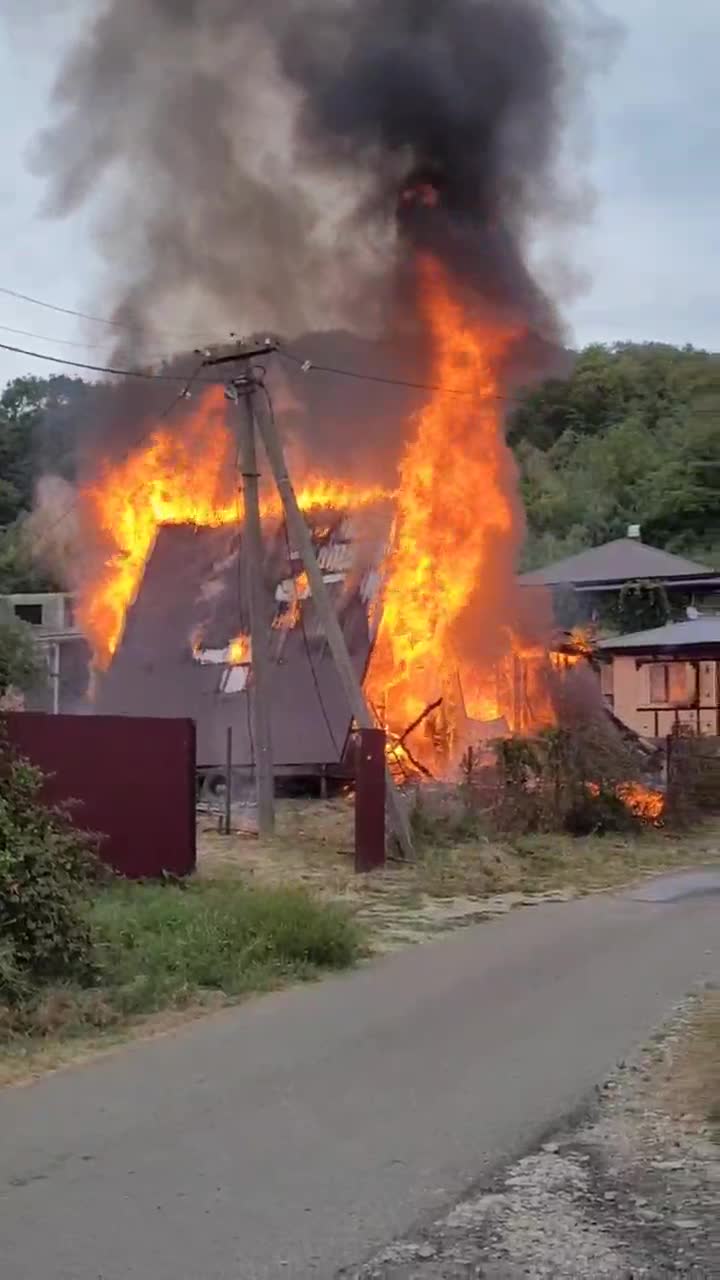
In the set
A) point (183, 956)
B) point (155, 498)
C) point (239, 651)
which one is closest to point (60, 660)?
point (155, 498)

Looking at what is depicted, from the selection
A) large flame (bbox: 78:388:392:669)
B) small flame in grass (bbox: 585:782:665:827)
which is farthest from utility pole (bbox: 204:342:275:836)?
large flame (bbox: 78:388:392:669)

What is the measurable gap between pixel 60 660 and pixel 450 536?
532 inches

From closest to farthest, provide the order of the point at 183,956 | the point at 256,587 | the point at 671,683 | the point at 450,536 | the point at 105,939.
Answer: the point at 183,956, the point at 105,939, the point at 256,587, the point at 450,536, the point at 671,683

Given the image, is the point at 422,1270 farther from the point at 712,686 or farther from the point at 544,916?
the point at 712,686

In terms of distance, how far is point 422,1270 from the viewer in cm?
431

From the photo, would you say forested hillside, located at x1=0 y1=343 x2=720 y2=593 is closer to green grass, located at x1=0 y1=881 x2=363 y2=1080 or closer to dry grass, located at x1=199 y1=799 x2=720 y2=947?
dry grass, located at x1=199 y1=799 x2=720 y2=947

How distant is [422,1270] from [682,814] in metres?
15.4

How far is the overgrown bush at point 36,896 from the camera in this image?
27.0ft

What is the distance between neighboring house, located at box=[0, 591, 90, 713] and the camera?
28.0 metres

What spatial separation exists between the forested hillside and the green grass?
32.7 m

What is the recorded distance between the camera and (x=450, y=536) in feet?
70.9

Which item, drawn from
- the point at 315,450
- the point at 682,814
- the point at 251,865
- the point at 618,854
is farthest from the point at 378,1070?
the point at 315,450

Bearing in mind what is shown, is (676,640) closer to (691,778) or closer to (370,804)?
(691,778)

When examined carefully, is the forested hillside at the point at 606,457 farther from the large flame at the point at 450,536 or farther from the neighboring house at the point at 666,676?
the large flame at the point at 450,536
